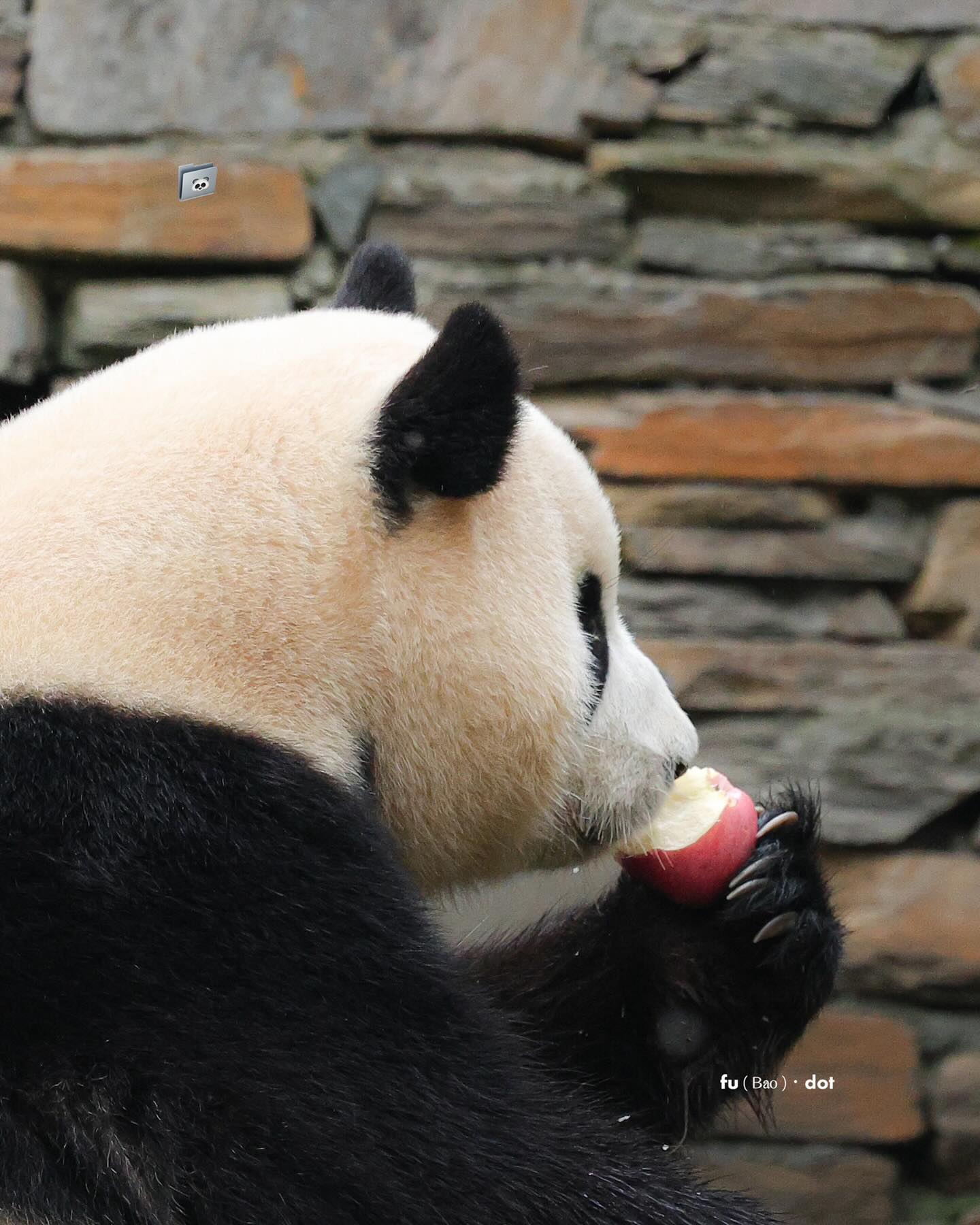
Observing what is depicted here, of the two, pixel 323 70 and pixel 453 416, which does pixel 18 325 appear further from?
pixel 453 416

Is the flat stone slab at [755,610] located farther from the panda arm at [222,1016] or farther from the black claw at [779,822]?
the panda arm at [222,1016]

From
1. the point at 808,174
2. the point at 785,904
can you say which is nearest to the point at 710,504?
the point at 808,174

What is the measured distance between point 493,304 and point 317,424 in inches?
50.5

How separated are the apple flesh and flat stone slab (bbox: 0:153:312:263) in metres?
1.31

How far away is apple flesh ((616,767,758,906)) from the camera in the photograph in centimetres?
170

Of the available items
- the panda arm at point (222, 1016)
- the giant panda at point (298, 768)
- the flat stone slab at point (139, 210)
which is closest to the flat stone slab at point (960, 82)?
the flat stone slab at point (139, 210)

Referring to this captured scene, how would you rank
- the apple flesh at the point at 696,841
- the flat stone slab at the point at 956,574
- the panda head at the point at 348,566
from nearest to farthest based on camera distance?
1. the panda head at the point at 348,566
2. the apple flesh at the point at 696,841
3. the flat stone slab at the point at 956,574

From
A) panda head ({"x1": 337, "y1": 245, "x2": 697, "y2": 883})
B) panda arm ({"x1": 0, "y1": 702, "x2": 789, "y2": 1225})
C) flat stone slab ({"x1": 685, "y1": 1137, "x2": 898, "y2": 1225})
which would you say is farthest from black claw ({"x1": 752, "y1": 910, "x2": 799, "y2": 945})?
flat stone slab ({"x1": 685, "y1": 1137, "x2": 898, "y2": 1225})

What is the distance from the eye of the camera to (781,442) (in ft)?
8.55

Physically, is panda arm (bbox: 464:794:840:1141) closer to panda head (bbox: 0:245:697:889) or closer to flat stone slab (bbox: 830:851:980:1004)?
panda head (bbox: 0:245:697:889)

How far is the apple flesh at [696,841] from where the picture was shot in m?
1.70

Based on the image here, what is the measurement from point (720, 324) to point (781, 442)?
0.76 ft

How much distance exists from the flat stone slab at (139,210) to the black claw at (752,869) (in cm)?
138

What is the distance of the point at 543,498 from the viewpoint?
152 cm
